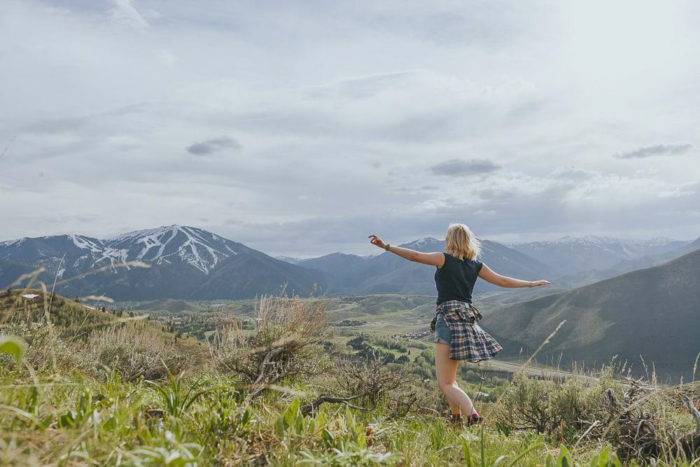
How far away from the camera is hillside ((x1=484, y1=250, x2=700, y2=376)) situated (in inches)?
6122

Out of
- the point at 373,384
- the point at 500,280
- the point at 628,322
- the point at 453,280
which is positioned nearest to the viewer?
the point at 453,280

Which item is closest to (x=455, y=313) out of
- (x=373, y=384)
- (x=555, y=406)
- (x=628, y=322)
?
(x=373, y=384)

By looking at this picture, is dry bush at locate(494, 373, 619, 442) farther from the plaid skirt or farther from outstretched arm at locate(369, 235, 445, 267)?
outstretched arm at locate(369, 235, 445, 267)

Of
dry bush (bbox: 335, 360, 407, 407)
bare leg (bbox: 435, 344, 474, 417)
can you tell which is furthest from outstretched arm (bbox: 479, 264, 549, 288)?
dry bush (bbox: 335, 360, 407, 407)

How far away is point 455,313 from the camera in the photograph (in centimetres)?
654

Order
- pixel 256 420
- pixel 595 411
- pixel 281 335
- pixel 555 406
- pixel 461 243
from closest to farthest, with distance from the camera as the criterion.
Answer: pixel 256 420, pixel 461 243, pixel 281 335, pixel 595 411, pixel 555 406

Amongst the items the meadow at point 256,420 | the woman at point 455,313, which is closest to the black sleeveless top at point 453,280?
the woman at point 455,313

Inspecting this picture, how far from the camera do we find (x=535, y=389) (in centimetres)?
1123

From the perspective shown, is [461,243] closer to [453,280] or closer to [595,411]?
[453,280]

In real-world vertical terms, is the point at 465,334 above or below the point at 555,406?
above

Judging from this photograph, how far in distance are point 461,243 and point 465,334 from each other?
46.5 inches

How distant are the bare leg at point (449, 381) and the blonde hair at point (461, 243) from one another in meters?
1.22

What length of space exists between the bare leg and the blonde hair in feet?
4.00

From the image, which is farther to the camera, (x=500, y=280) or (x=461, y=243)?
(x=500, y=280)
